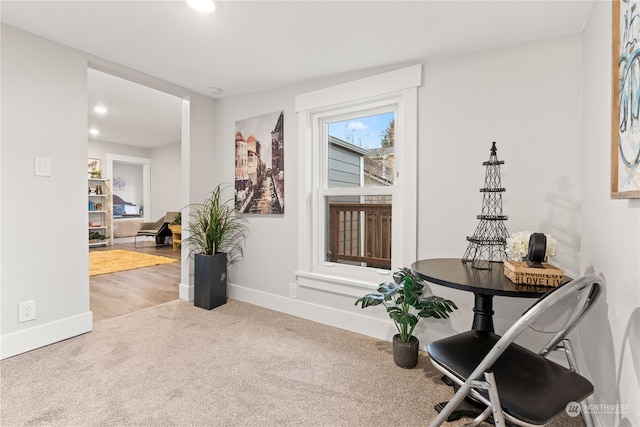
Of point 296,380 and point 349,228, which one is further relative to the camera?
point 349,228

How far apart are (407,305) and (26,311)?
2.51 metres

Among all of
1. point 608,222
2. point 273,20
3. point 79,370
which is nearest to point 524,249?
point 608,222

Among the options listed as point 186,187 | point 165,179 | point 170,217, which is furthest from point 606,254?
point 165,179

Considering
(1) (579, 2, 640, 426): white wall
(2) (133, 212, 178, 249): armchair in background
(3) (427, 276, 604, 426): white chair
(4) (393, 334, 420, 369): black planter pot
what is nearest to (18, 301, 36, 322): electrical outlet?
(4) (393, 334, 420, 369): black planter pot

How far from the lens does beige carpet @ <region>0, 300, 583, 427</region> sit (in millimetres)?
1499

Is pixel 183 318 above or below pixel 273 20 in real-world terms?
below

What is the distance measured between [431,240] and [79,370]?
7.77ft

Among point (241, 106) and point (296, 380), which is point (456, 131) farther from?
point (241, 106)

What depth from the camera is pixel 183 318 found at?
8.93ft

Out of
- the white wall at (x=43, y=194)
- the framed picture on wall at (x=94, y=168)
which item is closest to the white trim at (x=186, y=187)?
the white wall at (x=43, y=194)

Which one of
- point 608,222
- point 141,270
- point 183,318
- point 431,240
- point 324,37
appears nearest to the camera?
point 608,222

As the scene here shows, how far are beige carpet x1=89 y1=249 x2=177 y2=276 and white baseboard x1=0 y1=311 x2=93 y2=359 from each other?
2178 mm

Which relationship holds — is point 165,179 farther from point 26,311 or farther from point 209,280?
point 26,311

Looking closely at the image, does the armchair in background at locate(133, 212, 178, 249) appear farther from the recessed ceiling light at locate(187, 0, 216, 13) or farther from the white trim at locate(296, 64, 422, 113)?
the recessed ceiling light at locate(187, 0, 216, 13)
